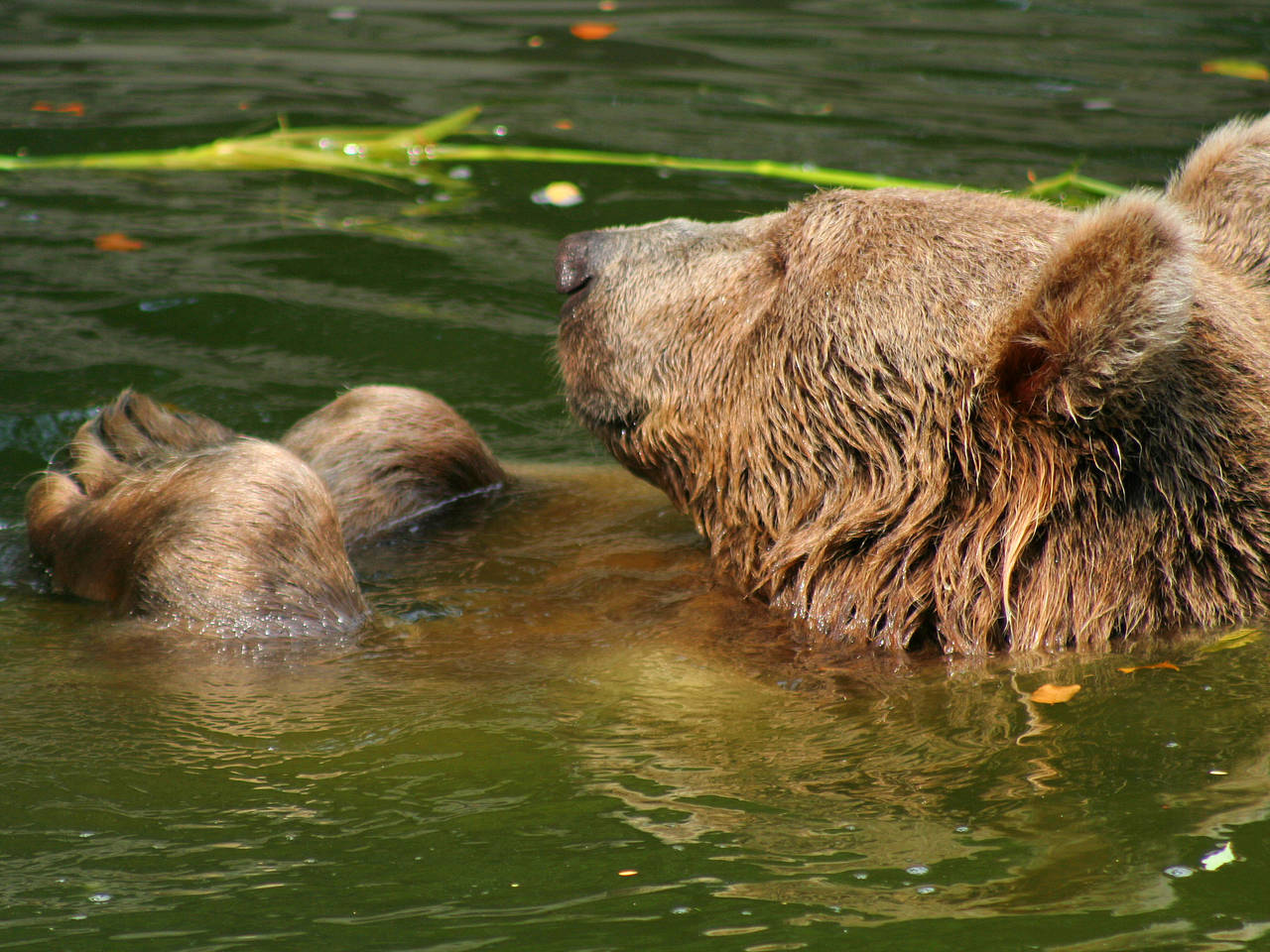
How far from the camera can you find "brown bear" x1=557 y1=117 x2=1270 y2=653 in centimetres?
391

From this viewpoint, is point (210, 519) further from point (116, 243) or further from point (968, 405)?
point (116, 243)

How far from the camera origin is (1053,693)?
3.95 m

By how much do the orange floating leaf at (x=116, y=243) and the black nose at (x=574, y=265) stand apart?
374 cm

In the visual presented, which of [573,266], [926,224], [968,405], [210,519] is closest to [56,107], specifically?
[573,266]

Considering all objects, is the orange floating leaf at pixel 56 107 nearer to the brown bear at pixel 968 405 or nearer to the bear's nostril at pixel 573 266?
the bear's nostril at pixel 573 266

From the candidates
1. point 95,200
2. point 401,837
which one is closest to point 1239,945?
point 401,837

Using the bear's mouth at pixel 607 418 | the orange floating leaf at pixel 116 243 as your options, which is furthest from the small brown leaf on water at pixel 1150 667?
the orange floating leaf at pixel 116 243

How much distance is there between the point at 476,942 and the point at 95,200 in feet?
22.2

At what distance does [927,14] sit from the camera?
1257 cm

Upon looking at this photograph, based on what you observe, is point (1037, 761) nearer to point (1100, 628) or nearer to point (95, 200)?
point (1100, 628)

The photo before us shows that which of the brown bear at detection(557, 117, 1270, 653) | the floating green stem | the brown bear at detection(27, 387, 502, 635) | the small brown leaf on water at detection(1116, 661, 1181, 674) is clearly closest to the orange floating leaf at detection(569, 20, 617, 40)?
the floating green stem

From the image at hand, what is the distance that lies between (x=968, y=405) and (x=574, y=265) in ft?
4.74

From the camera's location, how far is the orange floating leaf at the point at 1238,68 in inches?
424

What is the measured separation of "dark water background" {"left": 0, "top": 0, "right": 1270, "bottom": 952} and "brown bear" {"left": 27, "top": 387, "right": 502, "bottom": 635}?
137 millimetres
